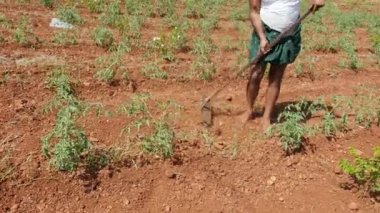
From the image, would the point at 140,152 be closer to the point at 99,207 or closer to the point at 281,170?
the point at 99,207

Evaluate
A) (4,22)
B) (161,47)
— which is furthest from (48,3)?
(161,47)

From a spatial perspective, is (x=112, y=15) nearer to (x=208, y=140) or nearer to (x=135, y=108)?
(x=135, y=108)

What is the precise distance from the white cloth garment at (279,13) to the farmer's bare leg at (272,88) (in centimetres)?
37

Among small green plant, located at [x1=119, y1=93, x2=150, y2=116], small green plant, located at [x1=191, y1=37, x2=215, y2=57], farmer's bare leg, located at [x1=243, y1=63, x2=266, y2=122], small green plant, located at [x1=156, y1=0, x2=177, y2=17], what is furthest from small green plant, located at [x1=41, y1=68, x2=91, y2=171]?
small green plant, located at [x1=156, y1=0, x2=177, y2=17]

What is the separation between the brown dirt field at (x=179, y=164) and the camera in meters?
3.66

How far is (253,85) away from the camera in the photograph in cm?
459

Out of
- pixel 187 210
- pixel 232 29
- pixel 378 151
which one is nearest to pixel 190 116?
pixel 187 210

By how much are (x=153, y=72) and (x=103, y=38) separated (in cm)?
105

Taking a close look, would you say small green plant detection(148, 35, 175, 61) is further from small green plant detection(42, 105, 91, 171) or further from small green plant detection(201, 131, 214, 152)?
small green plant detection(42, 105, 91, 171)

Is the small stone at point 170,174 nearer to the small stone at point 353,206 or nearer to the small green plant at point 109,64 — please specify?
the small stone at point 353,206

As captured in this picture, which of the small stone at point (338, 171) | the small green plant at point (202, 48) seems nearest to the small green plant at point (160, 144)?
the small stone at point (338, 171)

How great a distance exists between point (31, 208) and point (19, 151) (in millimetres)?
610

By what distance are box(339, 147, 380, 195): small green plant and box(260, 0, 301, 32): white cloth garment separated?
1.14 m

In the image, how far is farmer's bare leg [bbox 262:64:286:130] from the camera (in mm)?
4511
